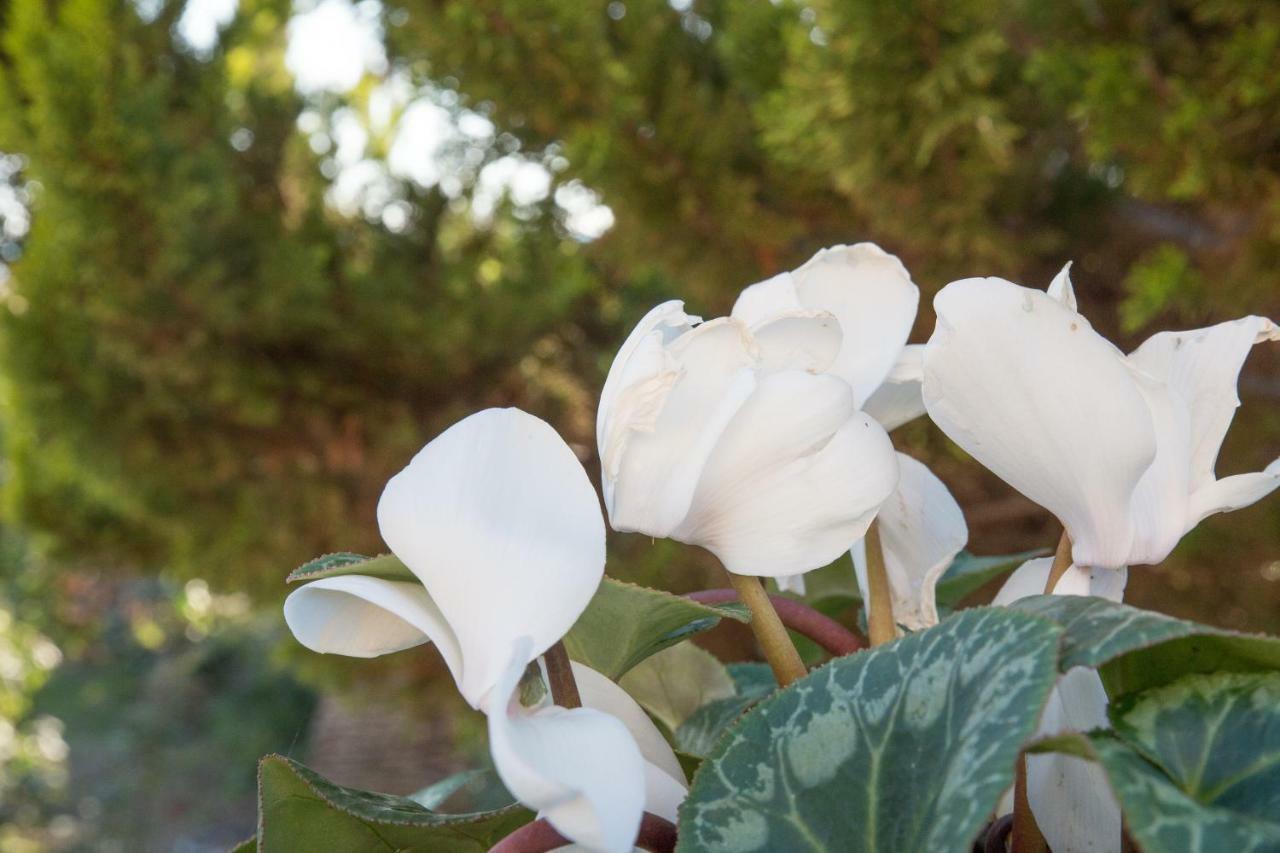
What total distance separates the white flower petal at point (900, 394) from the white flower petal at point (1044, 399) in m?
0.04

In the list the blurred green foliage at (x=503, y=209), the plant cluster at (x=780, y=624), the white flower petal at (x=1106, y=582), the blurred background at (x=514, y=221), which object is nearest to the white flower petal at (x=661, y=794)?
the plant cluster at (x=780, y=624)

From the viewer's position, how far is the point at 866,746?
22 cm

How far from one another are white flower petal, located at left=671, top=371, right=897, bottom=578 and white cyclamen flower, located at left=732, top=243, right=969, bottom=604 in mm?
23

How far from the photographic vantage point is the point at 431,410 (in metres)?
2.01

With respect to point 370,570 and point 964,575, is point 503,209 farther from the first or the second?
point 370,570

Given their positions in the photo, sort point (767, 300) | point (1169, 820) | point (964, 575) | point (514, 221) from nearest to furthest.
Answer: point (1169, 820), point (767, 300), point (964, 575), point (514, 221)

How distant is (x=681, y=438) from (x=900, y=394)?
8 cm

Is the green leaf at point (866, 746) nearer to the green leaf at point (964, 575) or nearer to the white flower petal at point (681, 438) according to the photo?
the white flower petal at point (681, 438)

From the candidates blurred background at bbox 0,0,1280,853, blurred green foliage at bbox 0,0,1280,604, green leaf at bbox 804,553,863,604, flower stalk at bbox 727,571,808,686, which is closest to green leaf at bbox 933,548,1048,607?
green leaf at bbox 804,553,863,604

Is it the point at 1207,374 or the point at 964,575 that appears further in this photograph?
the point at 964,575

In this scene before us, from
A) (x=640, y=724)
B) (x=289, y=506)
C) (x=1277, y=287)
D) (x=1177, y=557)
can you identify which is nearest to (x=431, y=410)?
(x=289, y=506)

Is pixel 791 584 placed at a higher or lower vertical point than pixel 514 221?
lower

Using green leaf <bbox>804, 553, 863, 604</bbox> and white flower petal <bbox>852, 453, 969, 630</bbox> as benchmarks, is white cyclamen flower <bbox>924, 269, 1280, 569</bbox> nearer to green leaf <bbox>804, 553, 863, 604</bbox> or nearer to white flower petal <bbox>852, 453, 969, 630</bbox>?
white flower petal <bbox>852, 453, 969, 630</bbox>

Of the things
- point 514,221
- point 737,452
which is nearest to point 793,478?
point 737,452
